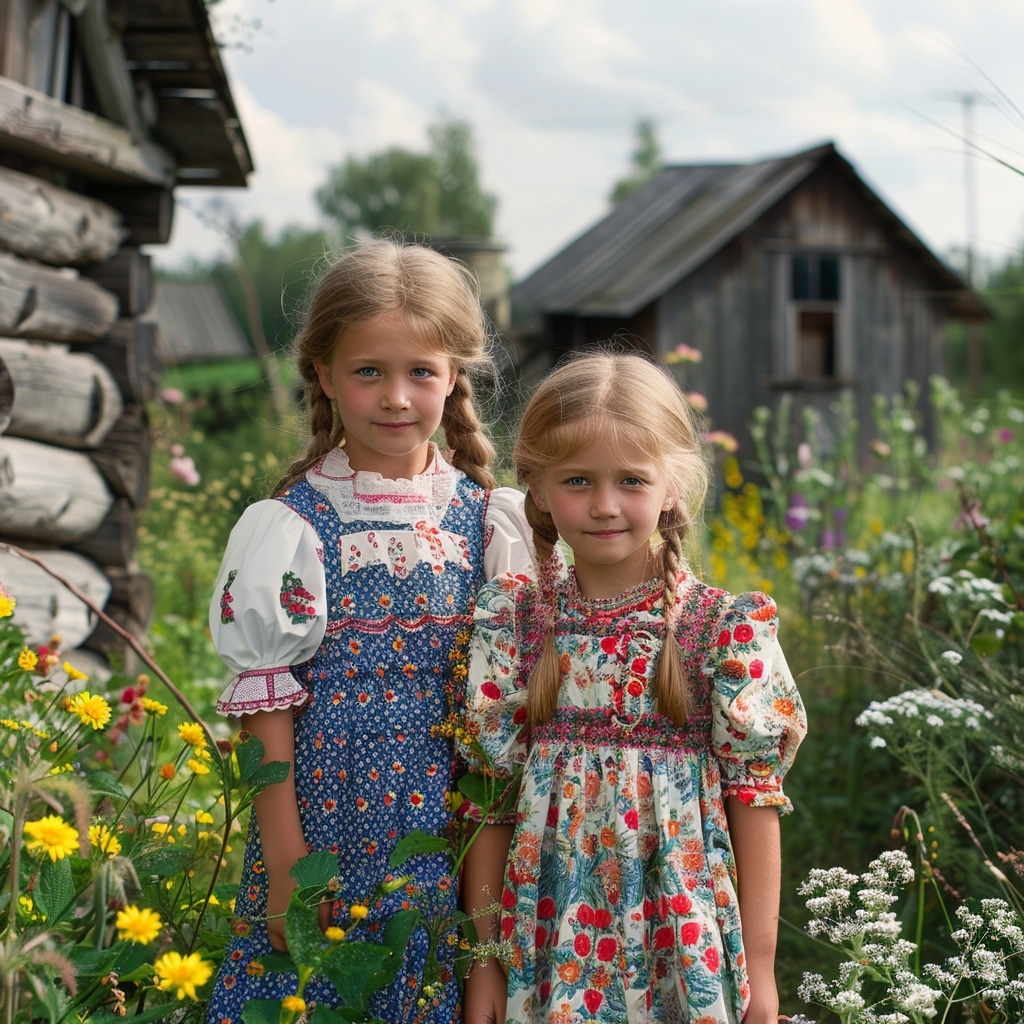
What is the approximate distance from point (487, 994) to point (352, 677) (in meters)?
0.52

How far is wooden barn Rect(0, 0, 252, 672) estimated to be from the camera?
3773 mm

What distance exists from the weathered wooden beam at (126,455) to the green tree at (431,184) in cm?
4054

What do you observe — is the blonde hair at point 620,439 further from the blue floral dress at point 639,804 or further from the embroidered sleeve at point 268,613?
the embroidered sleeve at point 268,613

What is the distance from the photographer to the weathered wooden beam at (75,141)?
356cm

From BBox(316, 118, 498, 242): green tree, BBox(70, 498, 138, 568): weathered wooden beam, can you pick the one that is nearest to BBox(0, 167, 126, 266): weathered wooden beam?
BBox(70, 498, 138, 568): weathered wooden beam

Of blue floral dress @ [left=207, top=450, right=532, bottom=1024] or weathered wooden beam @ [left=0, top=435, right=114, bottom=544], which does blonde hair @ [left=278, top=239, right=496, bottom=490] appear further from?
weathered wooden beam @ [left=0, top=435, right=114, bottom=544]

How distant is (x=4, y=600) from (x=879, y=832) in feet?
7.93

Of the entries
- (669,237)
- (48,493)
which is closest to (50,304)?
(48,493)

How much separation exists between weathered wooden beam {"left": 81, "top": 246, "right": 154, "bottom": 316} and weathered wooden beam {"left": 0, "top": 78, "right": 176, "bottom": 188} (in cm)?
29

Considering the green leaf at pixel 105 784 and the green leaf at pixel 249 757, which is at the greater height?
the green leaf at pixel 249 757

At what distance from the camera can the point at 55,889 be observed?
157cm

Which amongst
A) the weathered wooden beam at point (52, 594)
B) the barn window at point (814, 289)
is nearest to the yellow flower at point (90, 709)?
the weathered wooden beam at point (52, 594)

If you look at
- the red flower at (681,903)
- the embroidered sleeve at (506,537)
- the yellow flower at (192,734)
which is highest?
the embroidered sleeve at (506,537)

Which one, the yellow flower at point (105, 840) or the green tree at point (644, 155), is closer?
the yellow flower at point (105, 840)
